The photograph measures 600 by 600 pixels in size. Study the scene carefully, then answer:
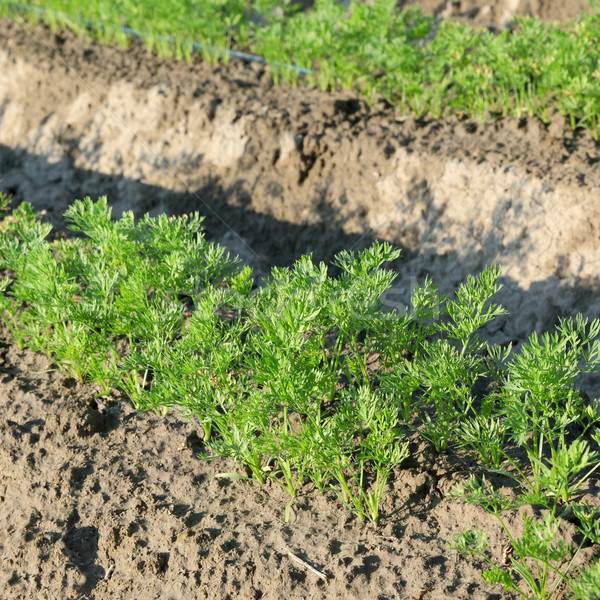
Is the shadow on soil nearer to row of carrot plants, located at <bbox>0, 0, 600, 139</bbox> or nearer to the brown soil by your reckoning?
the brown soil

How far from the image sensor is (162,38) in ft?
24.6

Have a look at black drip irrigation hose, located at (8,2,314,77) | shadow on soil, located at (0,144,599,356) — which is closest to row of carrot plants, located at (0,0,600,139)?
black drip irrigation hose, located at (8,2,314,77)

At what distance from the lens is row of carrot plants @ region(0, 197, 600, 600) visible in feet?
9.45

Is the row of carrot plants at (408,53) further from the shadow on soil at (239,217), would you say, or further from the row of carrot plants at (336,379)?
Answer: the row of carrot plants at (336,379)

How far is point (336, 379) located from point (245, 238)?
249cm

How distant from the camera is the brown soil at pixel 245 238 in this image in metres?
3.09

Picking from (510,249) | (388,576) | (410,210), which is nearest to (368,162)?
(410,210)

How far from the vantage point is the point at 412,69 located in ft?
19.0

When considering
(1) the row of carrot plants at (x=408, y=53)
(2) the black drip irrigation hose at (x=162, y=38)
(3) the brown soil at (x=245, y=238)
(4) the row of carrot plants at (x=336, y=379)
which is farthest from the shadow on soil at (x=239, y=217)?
(2) the black drip irrigation hose at (x=162, y=38)

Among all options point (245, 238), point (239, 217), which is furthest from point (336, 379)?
point (239, 217)

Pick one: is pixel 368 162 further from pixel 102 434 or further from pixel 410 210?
pixel 102 434

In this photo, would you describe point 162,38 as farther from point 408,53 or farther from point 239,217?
point 408,53

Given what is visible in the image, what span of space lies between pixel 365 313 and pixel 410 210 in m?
2.17

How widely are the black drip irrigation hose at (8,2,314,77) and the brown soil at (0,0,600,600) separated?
0.65 ft
